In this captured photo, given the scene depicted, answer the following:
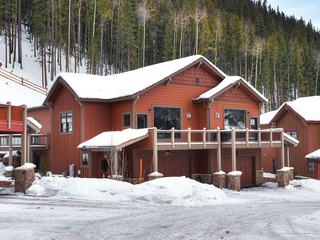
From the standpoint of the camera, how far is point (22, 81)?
49.9 meters

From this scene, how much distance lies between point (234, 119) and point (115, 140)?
963 centimetres

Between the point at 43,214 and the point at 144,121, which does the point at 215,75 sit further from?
the point at 43,214

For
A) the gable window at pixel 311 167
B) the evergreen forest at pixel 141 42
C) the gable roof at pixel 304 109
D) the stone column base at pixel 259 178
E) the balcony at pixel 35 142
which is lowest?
the stone column base at pixel 259 178

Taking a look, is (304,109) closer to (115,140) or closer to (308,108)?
(308,108)

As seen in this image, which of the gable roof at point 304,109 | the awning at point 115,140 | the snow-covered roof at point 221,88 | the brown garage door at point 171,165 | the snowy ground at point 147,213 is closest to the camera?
the snowy ground at point 147,213

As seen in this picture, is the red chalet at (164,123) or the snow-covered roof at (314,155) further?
the snow-covered roof at (314,155)

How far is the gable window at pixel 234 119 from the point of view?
95.3 feet

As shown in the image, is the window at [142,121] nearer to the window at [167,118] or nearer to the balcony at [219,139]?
the window at [167,118]

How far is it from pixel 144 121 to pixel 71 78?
232 inches

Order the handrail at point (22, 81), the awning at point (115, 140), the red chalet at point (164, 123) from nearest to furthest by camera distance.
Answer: the awning at point (115, 140)
the red chalet at point (164, 123)
the handrail at point (22, 81)

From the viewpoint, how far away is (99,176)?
1027 inches

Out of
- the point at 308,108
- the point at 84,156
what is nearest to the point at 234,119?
the point at 308,108

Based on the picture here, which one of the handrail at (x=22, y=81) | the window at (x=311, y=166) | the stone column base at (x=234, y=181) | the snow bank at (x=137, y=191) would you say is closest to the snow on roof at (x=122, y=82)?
the stone column base at (x=234, y=181)

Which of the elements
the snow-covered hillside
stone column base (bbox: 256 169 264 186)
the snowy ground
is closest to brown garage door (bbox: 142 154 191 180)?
the snowy ground
